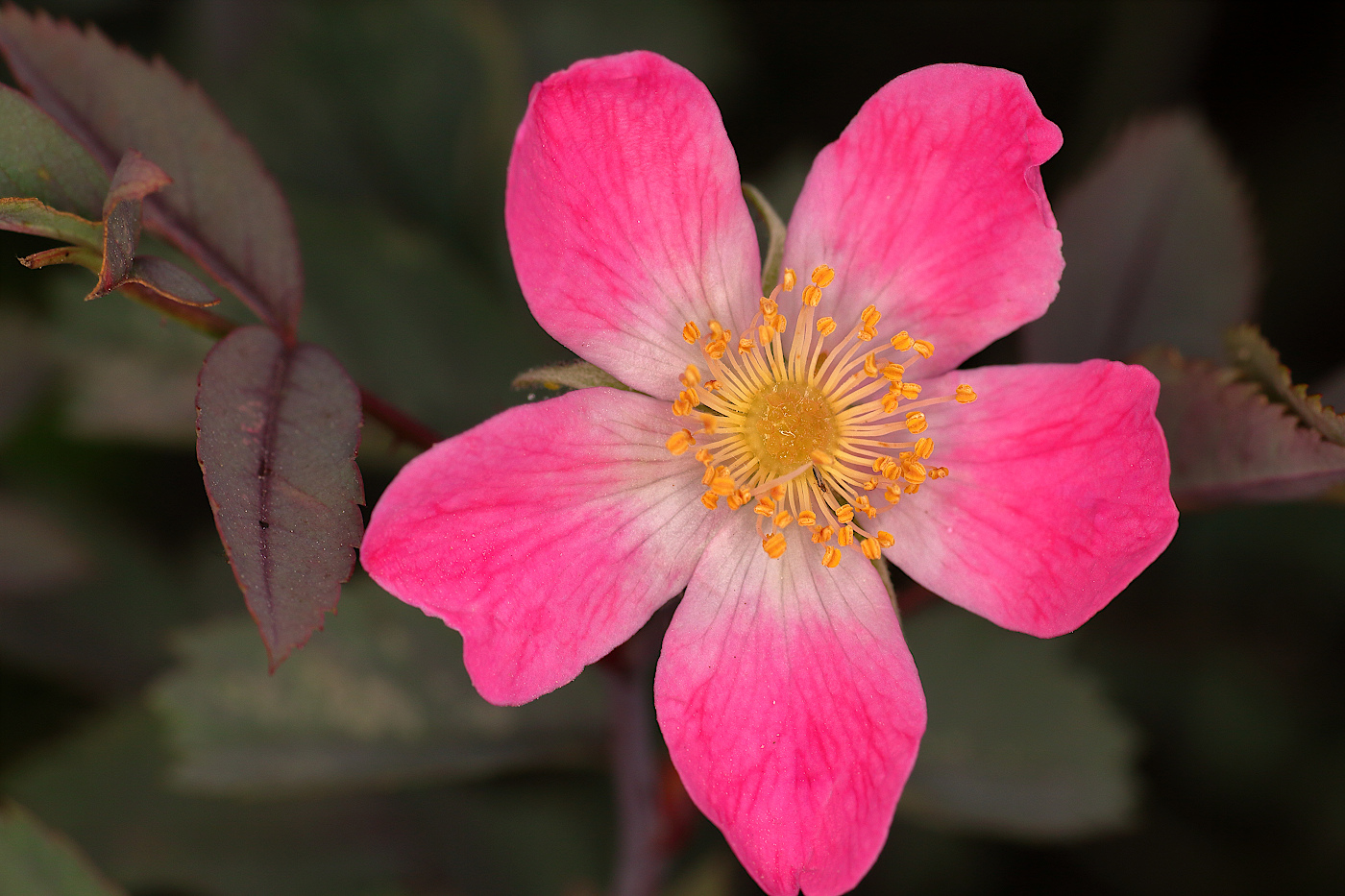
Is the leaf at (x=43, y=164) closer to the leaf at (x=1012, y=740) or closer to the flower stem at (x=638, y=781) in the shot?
the flower stem at (x=638, y=781)

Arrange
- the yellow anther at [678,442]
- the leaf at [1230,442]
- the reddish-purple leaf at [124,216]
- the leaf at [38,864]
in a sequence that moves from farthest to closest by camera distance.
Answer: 1. the leaf at [38,864]
2. the yellow anther at [678,442]
3. the leaf at [1230,442]
4. the reddish-purple leaf at [124,216]

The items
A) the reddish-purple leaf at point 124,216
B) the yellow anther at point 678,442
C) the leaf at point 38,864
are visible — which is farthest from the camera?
the leaf at point 38,864

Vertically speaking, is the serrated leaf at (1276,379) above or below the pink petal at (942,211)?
below

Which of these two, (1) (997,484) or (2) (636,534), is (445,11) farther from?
(1) (997,484)

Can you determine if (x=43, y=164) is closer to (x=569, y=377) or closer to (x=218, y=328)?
(x=218, y=328)

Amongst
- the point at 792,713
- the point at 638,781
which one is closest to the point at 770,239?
the point at 792,713

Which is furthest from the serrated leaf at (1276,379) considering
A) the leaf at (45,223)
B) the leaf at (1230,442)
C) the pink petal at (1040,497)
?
the leaf at (45,223)

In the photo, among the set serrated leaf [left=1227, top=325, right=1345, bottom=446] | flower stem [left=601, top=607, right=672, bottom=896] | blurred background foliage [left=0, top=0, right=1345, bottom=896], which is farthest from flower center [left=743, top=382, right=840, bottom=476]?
blurred background foliage [left=0, top=0, right=1345, bottom=896]
